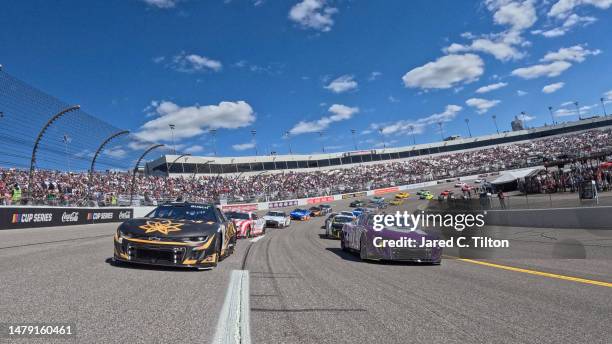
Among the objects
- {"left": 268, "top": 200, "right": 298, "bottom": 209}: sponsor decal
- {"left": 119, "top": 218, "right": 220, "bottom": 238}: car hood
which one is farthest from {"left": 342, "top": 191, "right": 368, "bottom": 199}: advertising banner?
{"left": 119, "top": 218, "right": 220, "bottom": 238}: car hood

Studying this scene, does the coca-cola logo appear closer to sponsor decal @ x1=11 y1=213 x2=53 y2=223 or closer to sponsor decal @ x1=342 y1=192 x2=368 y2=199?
sponsor decal @ x1=11 y1=213 x2=53 y2=223

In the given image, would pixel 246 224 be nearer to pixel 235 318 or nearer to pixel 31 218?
pixel 31 218

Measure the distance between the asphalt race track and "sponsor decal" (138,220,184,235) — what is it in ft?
2.18

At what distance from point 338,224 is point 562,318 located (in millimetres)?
14053

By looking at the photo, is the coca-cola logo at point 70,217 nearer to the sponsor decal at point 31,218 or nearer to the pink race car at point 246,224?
the sponsor decal at point 31,218

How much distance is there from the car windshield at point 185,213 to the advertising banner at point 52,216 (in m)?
14.0

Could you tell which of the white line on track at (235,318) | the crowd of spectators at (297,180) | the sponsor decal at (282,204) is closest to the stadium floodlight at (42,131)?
the crowd of spectators at (297,180)

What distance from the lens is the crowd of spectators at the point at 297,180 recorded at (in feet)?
93.0

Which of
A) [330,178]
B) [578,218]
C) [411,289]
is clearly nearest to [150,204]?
[578,218]

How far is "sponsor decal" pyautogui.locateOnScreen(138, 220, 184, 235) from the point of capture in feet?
22.4

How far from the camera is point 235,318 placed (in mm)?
3889

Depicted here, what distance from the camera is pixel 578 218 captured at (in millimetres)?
15484

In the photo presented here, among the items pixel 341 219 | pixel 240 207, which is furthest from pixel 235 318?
pixel 240 207

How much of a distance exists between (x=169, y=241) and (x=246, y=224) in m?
10.9
